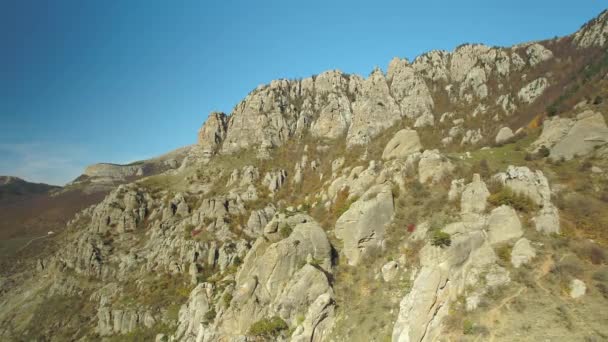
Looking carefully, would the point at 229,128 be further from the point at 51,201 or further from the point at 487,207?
the point at 51,201

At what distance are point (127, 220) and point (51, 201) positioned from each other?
15841 centimetres

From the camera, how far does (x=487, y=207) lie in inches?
1101

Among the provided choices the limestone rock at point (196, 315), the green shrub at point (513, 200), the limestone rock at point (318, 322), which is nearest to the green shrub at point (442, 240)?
the green shrub at point (513, 200)

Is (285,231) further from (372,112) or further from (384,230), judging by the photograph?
(372,112)

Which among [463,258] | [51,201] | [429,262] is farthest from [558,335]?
[51,201]

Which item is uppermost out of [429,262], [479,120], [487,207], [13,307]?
[479,120]

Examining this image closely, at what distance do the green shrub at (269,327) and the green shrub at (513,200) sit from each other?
2250cm

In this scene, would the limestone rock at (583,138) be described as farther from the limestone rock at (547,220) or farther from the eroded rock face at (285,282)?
the eroded rock face at (285,282)

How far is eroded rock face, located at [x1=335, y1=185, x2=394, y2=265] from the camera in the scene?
32500mm

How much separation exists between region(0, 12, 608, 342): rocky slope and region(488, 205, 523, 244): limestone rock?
0.11m

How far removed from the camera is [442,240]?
998 inches

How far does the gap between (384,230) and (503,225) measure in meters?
10.9

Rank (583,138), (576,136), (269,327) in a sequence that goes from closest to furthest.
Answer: (269,327), (583,138), (576,136)

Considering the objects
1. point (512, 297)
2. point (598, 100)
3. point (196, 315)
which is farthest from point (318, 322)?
point (598, 100)
